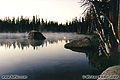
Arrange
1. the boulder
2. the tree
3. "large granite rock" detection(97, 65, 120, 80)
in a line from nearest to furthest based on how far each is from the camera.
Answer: "large granite rock" detection(97, 65, 120, 80)
the tree
the boulder

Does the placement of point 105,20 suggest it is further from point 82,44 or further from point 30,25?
point 30,25

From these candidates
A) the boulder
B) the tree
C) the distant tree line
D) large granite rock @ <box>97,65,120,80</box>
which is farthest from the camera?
the distant tree line

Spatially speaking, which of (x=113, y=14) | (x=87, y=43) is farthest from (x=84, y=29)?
(x=113, y=14)

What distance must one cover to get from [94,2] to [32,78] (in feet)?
16.4

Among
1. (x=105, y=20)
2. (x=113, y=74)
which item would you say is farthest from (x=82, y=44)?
(x=113, y=74)

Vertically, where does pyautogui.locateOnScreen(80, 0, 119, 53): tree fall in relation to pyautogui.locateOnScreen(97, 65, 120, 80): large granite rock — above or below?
above

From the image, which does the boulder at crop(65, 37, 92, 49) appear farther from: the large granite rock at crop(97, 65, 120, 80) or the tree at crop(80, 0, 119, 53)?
the large granite rock at crop(97, 65, 120, 80)

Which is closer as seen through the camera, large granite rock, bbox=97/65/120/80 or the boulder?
large granite rock, bbox=97/65/120/80

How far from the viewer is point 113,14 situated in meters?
6.88

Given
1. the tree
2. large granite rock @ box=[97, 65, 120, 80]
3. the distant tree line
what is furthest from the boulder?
the distant tree line

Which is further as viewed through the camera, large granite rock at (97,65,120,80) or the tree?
the tree

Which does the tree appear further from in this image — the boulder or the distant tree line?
the distant tree line

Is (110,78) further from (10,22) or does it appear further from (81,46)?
(10,22)

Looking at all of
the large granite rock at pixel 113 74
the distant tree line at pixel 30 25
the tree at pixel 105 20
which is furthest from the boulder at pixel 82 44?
the distant tree line at pixel 30 25
